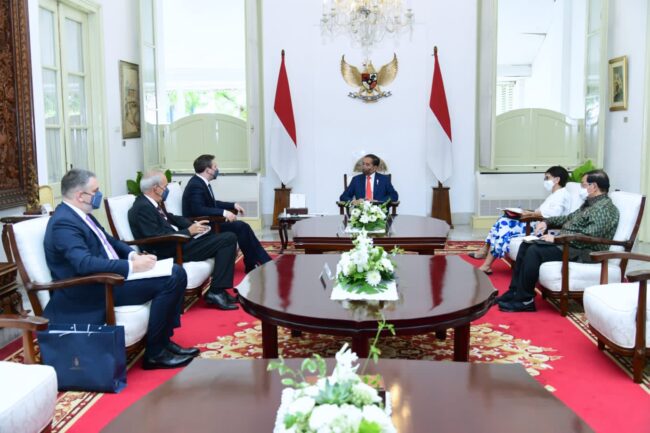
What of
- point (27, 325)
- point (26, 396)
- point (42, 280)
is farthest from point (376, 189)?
point (26, 396)

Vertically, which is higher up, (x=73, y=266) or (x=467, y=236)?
(x=73, y=266)

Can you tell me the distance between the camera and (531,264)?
5.24 metres

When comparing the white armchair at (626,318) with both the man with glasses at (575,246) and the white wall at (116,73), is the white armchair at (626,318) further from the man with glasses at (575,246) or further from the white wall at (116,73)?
the white wall at (116,73)

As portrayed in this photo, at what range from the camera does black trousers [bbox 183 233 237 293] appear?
18.1 feet

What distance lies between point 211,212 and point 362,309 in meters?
3.40

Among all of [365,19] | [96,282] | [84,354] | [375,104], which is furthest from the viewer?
[375,104]

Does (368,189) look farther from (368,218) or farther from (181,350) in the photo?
(181,350)

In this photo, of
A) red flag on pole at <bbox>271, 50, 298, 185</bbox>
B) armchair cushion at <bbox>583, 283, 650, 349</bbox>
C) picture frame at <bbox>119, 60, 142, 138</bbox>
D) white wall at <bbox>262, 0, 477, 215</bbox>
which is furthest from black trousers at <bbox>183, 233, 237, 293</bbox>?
white wall at <bbox>262, 0, 477, 215</bbox>

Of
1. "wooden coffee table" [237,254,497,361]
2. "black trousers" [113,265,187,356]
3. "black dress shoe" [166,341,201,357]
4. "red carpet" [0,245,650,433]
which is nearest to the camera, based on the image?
"wooden coffee table" [237,254,497,361]

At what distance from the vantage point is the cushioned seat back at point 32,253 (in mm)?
3771

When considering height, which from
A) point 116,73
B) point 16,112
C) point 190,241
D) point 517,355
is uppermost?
point 116,73

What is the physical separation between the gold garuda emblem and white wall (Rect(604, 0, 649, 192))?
3067mm

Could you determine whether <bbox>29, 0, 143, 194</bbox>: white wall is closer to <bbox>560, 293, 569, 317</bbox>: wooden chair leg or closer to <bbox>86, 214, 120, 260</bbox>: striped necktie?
<bbox>86, 214, 120, 260</bbox>: striped necktie

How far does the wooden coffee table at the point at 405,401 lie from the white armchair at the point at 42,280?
1.32 meters
